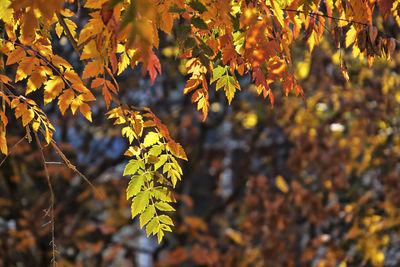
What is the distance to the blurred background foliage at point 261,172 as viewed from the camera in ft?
27.6

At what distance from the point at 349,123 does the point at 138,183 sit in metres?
7.56

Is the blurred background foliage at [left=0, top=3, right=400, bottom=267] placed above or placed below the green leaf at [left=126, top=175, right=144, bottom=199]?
below

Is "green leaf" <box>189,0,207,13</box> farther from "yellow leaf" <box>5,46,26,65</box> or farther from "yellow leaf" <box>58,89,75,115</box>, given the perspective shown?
"yellow leaf" <box>5,46,26,65</box>

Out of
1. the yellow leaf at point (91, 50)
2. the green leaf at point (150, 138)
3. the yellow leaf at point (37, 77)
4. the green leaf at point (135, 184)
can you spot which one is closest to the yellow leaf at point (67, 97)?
the yellow leaf at point (37, 77)

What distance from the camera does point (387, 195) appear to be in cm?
883

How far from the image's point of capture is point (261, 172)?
32.4 feet

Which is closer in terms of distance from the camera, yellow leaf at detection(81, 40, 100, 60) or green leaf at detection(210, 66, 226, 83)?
yellow leaf at detection(81, 40, 100, 60)

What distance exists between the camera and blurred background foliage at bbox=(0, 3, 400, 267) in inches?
331

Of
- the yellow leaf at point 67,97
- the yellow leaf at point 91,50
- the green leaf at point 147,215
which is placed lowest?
the green leaf at point 147,215

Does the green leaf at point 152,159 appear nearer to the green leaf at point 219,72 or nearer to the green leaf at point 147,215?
the green leaf at point 147,215

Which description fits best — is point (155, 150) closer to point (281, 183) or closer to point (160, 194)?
point (160, 194)

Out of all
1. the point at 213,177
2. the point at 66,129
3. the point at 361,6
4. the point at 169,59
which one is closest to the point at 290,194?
the point at 213,177

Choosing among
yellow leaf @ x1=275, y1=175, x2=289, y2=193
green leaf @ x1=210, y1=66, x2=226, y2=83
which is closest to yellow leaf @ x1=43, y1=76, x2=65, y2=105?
green leaf @ x1=210, y1=66, x2=226, y2=83

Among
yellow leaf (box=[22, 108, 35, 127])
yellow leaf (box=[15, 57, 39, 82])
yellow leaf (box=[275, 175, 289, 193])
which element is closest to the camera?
yellow leaf (box=[15, 57, 39, 82])
